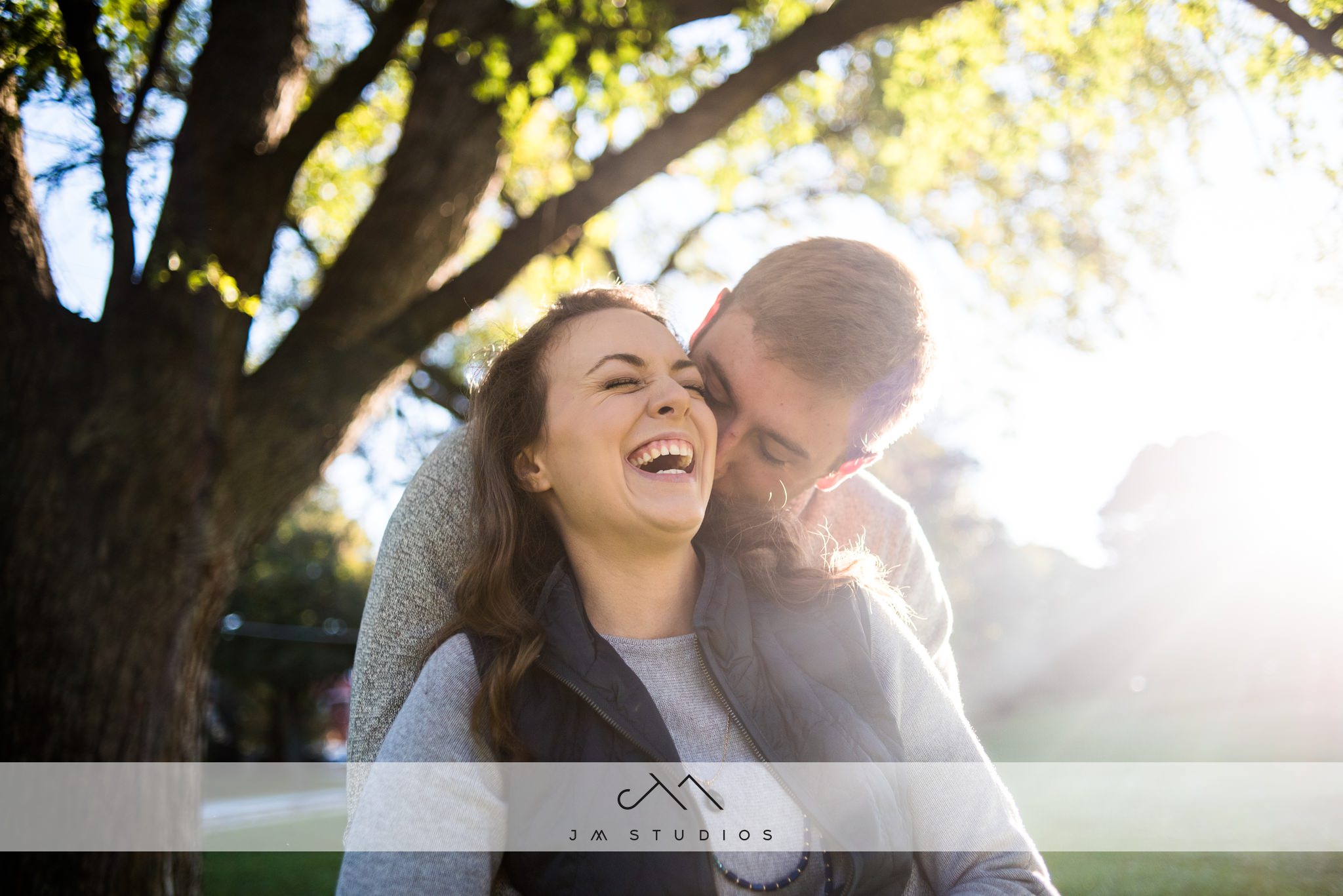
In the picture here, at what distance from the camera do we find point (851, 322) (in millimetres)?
2953

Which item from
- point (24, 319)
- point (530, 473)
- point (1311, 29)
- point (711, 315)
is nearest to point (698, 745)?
point (530, 473)

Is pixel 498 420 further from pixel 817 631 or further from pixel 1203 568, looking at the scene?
pixel 1203 568

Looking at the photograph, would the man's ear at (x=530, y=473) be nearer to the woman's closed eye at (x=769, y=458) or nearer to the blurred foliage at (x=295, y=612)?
the woman's closed eye at (x=769, y=458)

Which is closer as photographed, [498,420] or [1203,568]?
[498,420]

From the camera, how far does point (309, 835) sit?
1227 centimetres

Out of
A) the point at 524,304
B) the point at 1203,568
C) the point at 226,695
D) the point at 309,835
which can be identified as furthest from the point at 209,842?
the point at 1203,568

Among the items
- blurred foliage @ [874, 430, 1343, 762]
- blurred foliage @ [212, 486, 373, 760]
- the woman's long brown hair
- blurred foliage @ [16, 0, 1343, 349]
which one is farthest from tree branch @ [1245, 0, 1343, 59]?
blurred foliage @ [212, 486, 373, 760]

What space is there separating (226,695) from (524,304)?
69.8 ft

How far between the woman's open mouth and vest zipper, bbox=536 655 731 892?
525 millimetres

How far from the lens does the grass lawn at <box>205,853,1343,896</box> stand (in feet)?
22.1

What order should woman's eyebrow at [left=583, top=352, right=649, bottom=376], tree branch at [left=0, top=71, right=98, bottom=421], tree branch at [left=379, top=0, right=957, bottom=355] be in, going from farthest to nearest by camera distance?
1. tree branch at [left=379, top=0, right=957, bottom=355]
2. tree branch at [left=0, top=71, right=98, bottom=421]
3. woman's eyebrow at [left=583, top=352, right=649, bottom=376]

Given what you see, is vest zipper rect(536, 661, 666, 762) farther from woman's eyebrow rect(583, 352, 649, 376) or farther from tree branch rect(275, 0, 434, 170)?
tree branch rect(275, 0, 434, 170)

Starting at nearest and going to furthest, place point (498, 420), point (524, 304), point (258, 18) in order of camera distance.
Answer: point (498, 420) < point (258, 18) < point (524, 304)

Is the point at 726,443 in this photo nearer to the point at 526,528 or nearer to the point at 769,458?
the point at 769,458
